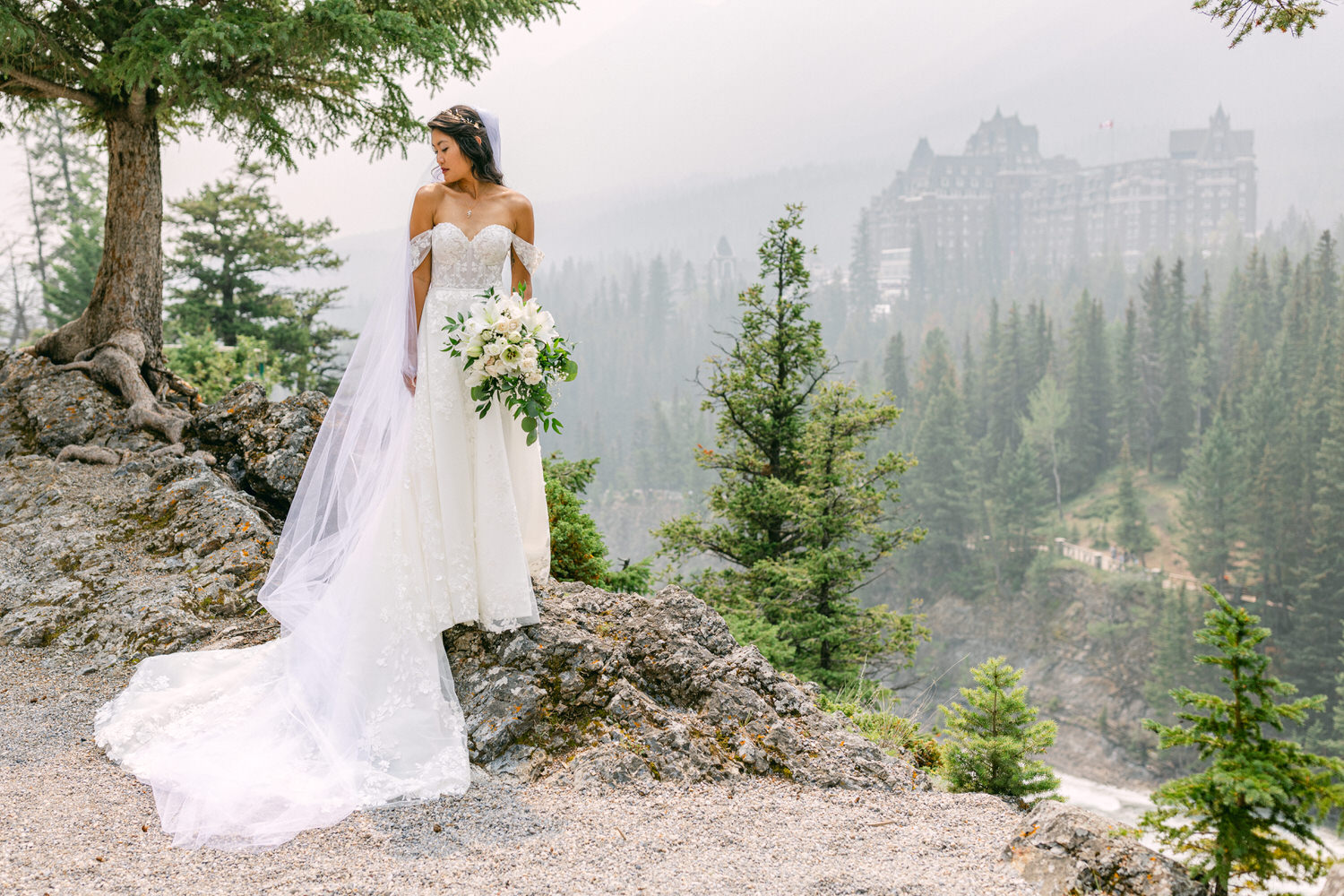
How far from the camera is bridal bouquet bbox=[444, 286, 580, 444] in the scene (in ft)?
13.9

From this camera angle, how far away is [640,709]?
407cm

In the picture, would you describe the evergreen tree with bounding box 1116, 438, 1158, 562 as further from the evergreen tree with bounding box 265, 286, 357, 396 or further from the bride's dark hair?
the bride's dark hair

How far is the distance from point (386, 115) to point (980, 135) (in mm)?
202063

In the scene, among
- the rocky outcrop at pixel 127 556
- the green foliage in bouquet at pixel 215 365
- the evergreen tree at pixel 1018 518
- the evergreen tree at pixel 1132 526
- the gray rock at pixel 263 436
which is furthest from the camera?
the evergreen tree at pixel 1018 518

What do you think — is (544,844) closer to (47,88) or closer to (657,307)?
(47,88)

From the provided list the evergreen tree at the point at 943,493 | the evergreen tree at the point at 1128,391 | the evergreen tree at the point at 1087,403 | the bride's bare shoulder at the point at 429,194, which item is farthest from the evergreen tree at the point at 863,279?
the bride's bare shoulder at the point at 429,194

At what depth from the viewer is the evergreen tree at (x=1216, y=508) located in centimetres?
5569

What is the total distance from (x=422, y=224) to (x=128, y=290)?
19.7 ft

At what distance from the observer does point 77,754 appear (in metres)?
3.92

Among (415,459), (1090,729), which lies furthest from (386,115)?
(1090,729)

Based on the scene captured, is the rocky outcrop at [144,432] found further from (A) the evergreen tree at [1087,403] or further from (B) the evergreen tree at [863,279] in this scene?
(B) the evergreen tree at [863,279]

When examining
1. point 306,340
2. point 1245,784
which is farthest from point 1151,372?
point 1245,784

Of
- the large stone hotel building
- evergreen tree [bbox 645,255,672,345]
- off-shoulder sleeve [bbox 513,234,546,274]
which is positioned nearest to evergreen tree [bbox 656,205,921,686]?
off-shoulder sleeve [bbox 513,234,546,274]

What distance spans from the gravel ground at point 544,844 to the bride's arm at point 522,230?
254cm
